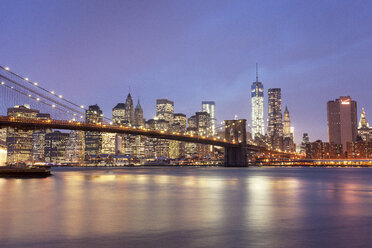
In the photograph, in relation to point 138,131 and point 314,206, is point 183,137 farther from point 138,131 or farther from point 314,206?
point 314,206

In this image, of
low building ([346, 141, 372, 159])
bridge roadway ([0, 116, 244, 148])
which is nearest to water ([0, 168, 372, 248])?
bridge roadway ([0, 116, 244, 148])

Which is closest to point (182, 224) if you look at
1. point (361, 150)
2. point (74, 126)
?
point (74, 126)

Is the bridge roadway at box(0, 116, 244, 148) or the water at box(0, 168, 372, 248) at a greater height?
the bridge roadway at box(0, 116, 244, 148)

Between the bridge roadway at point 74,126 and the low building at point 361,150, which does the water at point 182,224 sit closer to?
the bridge roadway at point 74,126

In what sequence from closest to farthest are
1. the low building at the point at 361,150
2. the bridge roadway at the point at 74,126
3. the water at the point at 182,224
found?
the water at the point at 182,224
the bridge roadway at the point at 74,126
the low building at the point at 361,150

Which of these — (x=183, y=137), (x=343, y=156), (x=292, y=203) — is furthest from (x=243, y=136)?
(x=343, y=156)

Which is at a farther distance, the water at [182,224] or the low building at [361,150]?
the low building at [361,150]

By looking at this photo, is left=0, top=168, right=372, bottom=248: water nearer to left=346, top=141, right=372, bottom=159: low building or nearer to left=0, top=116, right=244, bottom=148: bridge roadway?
left=0, top=116, right=244, bottom=148: bridge roadway

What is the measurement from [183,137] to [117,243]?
70.2m

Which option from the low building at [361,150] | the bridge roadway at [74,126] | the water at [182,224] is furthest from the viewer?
the low building at [361,150]

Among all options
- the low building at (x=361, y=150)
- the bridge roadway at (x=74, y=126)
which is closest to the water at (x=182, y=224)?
the bridge roadway at (x=74, y=126)

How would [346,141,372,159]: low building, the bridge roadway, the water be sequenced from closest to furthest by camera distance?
the water
the bridge roadway
[346,141,372,159]: low building

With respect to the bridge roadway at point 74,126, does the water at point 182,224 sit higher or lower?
lower

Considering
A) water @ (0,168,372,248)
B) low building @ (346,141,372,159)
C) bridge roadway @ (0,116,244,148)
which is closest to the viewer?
water @ (0,168,372,248)
